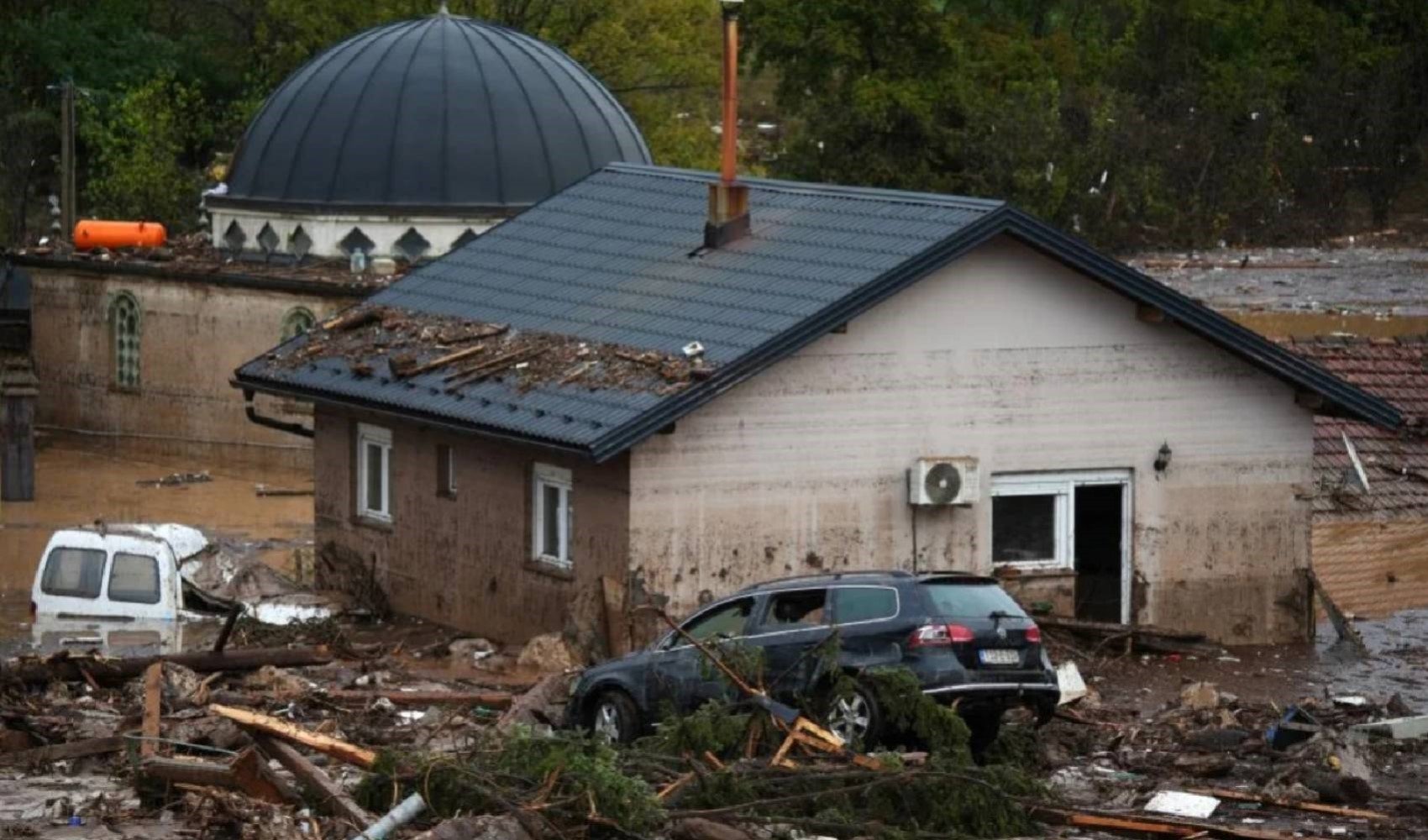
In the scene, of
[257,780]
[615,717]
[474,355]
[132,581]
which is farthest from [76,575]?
[257,780]

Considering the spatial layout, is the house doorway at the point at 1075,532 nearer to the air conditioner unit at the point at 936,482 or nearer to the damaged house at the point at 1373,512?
the air conditioner unit at the point at 936,482

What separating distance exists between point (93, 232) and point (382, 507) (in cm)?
2375

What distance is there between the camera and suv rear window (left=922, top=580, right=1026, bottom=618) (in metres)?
A: 22.4

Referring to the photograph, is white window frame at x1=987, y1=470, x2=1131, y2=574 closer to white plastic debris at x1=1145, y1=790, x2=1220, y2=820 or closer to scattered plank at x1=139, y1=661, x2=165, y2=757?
scattered plank at x1=139, y1=661, x2=165, y2=757

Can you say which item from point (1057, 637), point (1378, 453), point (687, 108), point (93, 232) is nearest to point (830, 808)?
point (1057, 637)

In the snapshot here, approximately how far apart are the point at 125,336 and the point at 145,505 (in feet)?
27.5

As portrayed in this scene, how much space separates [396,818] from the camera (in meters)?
18.3

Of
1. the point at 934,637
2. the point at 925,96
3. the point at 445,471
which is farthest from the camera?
the point at 925,96

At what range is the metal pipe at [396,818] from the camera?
1816cm

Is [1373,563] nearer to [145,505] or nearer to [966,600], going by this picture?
[966,600]

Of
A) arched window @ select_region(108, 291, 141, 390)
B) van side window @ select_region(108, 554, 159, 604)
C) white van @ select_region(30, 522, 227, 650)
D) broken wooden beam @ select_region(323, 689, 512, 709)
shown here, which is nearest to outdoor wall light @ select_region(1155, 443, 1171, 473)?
broken wooden beam @ select_region(323, 689, 512, 709)

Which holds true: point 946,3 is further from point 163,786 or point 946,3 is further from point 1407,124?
point 163,786

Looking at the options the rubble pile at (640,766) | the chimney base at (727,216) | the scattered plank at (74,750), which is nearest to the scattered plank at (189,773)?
the rubble pile at (640,766)

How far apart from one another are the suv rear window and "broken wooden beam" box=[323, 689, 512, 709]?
432cm
